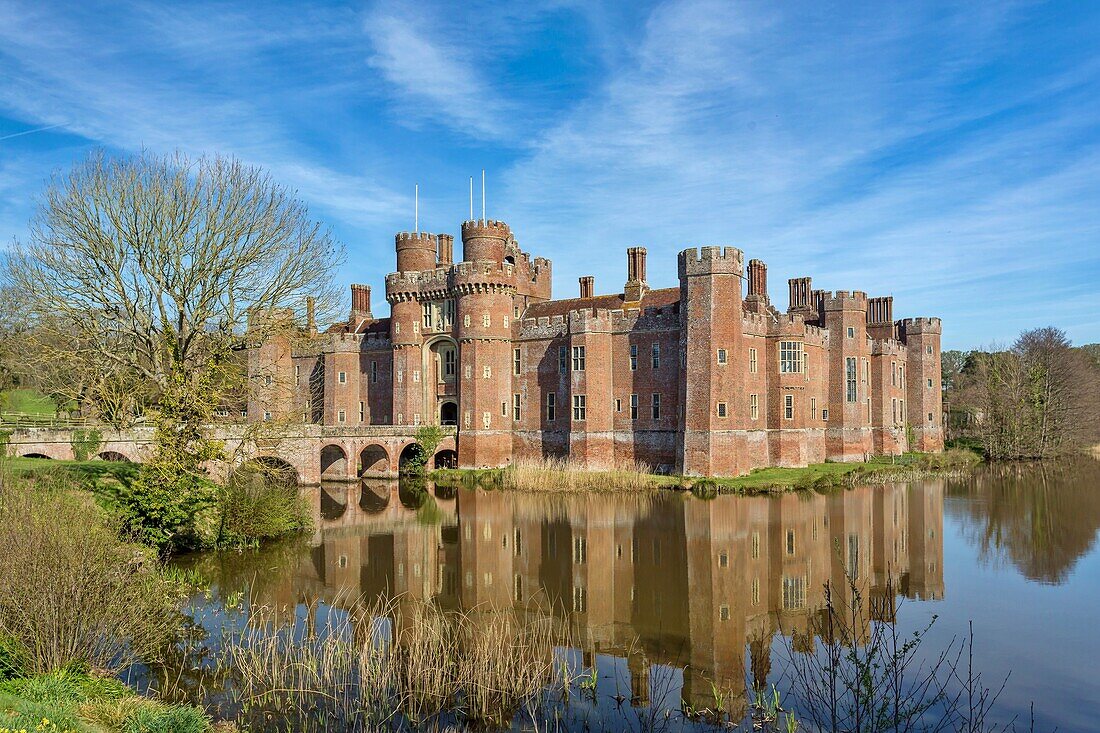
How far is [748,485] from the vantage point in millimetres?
31469

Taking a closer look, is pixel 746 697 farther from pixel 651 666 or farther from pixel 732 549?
pixel 732 549

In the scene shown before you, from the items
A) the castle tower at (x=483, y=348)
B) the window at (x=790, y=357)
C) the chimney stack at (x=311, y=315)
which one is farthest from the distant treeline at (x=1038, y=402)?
the chimney stack at (x=311, y=315)

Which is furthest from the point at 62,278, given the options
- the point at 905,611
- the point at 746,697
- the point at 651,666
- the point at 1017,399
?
the point at 1017,399

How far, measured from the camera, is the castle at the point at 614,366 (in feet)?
113

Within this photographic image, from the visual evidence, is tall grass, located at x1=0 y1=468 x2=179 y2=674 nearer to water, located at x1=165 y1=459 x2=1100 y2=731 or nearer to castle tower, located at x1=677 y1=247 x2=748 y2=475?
water, located at x1=165 y1=459 x2=1100 y2=731

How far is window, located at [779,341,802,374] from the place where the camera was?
3862 cm

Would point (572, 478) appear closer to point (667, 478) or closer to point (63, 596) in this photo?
point (667, 478)

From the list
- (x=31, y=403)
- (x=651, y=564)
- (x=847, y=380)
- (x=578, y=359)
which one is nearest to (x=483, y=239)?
(x=578, y=359)

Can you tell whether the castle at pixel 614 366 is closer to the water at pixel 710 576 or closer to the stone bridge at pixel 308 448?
the stone bridge at pixel 308 448

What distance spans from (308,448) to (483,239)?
14.2 m

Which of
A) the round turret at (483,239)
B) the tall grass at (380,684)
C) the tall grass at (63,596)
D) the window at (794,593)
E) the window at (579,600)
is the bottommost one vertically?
the window at (794,593)

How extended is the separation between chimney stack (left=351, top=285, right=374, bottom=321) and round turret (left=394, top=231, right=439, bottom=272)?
280 inches

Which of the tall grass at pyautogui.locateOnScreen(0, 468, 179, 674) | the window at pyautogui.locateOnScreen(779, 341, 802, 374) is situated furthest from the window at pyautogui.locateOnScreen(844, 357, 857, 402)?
the tall grass at pyautogui.locateOnScreen(0, 468, 179, 674)

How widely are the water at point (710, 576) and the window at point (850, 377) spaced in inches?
466
